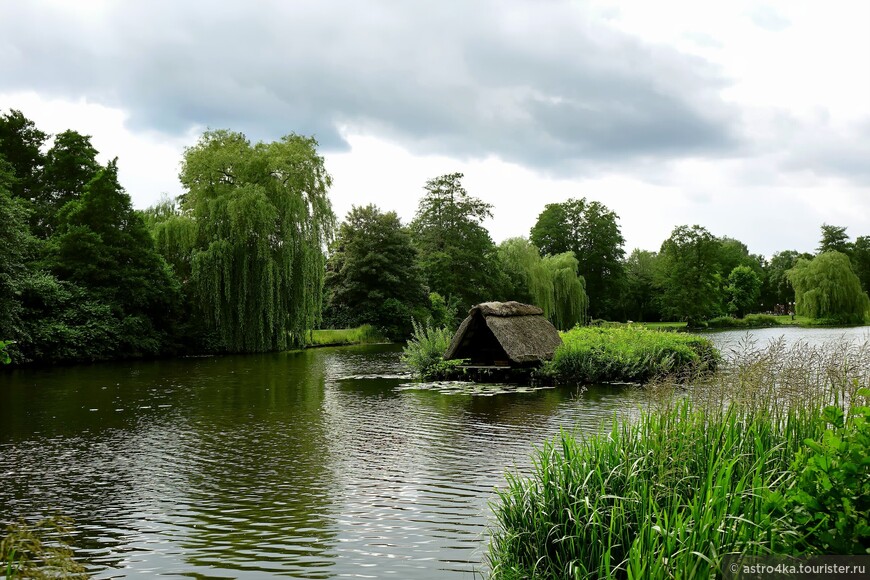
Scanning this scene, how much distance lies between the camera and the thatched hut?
19000mm

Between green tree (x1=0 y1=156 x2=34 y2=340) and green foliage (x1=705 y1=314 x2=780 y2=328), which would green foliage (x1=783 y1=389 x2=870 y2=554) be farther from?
green foliage (x1=705 y1=314 x2=780 y2=328)

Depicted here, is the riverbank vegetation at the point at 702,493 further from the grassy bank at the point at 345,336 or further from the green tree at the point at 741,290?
the green tree at the point at 741,290

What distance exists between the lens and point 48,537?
650 centimetres

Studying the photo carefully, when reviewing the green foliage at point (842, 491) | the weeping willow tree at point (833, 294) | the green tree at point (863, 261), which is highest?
the green tree at point (863, 261)

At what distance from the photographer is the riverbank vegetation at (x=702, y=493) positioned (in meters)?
2.99

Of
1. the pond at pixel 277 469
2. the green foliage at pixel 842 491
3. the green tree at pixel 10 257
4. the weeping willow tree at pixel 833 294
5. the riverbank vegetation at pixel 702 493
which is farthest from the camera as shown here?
the weeping willow tree at pixel 833 294

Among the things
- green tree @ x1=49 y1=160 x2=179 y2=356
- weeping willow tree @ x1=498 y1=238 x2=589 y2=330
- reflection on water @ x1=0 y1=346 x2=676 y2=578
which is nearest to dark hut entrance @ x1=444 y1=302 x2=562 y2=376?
reflection on water @ x1=0 y1=346 x2=676 y2=578

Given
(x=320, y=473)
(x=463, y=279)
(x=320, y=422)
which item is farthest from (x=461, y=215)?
(x=320, y=473)

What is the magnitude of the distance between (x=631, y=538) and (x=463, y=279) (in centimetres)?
4543

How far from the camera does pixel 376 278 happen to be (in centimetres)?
4444

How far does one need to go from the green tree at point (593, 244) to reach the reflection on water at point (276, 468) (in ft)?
140

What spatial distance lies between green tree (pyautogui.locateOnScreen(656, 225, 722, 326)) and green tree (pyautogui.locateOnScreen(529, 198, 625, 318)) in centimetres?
479

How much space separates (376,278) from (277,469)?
3555 centimetres


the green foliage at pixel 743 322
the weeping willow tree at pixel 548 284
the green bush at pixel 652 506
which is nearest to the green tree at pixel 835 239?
the green foliage at pixel 743 322
